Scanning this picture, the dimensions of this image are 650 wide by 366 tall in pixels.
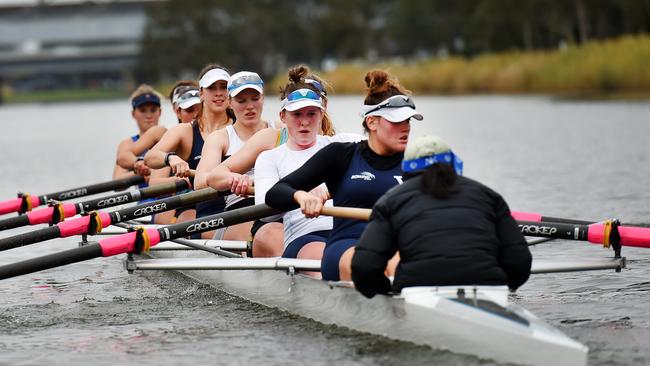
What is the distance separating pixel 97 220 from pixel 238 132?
4.49 ft

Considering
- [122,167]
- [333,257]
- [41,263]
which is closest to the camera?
[333,257]

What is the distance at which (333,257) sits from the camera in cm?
815

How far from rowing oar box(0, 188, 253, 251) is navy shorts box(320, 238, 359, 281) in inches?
87.6

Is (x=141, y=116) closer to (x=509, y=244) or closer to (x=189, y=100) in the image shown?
(x=189, y=100)

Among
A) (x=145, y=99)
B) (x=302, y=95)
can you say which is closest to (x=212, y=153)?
(x=302, y=95)

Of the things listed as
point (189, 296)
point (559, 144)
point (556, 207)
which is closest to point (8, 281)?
point (189, 296)

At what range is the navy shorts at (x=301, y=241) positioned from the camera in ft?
29.7

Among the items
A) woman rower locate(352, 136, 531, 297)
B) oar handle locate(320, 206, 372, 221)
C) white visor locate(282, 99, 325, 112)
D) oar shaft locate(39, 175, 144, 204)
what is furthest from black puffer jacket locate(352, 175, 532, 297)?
oar shaft locate(39, 175, 144, 204)

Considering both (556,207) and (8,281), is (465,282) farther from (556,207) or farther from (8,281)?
(556,207)

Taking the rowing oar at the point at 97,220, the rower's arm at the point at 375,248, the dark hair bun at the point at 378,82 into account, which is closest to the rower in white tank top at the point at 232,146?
the rowing oar at the point at 97,220

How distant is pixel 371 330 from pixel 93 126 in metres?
48.2

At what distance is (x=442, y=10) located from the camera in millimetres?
97688

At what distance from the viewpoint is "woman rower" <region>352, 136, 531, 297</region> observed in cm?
698

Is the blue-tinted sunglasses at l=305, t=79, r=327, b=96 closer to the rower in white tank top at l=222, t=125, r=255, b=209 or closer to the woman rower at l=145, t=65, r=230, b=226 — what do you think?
the rower in white tank top at l=222, t=125, r=255, b=209
